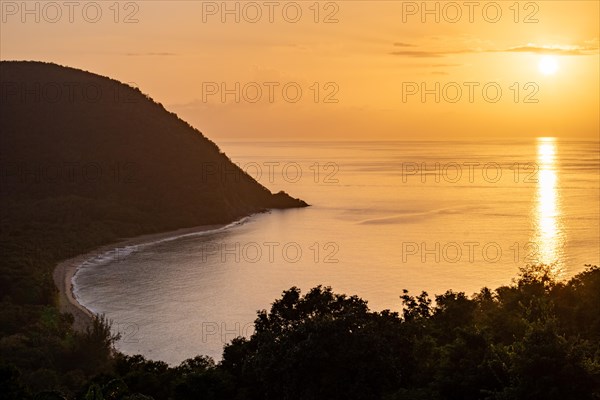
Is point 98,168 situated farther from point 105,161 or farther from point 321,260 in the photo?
point 321,260

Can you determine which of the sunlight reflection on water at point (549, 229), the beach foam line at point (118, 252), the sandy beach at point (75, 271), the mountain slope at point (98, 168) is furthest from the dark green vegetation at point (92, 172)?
the sunlight reflection on water at point (549, 229)

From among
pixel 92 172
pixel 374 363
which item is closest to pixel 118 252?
pixel 92 172

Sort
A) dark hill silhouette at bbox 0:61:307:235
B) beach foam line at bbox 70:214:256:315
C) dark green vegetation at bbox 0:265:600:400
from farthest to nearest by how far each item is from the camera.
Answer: dark hill silhouette at bbox 0:61:307:235 < beach foam line at bbox 70:214:256:315 < dark green vegetation at bbox 0:265:600:400

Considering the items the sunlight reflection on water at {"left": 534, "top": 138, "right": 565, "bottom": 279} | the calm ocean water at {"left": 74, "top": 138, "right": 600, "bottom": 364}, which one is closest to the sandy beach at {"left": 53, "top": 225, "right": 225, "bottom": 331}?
the calm ocean water at {"left": 74, "top": 138, "right": 600, "bottom": 364}

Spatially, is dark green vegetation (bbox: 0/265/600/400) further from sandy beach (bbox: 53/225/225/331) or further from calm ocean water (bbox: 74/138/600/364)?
sandy beach (bbox: 53/225/225/331)

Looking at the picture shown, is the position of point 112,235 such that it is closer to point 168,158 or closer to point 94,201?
point 94,201

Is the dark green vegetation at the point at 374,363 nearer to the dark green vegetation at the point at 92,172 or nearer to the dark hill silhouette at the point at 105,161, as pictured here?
the dark green vegetation at the point at 92,172
